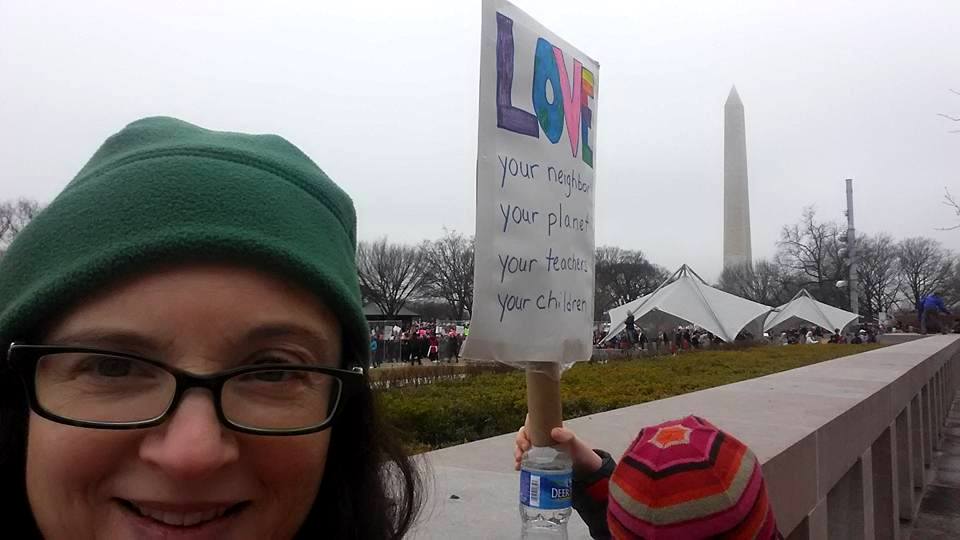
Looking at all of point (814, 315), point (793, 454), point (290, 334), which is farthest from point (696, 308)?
point (290, 334)

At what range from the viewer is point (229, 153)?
1232 millimetres

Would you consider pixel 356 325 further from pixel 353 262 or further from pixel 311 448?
pixel 311 448

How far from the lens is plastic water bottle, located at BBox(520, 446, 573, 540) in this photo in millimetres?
1508

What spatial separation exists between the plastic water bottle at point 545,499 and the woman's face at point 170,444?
560 mm

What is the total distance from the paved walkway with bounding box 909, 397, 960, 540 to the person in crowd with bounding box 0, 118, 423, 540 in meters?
7.78

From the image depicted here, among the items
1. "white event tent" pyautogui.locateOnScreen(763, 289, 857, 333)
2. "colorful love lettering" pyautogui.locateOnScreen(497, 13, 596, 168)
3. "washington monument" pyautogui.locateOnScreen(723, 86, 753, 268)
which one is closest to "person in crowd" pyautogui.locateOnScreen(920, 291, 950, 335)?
"white event tent" pyautogui.locateOnScreen(763, 289, 857, 333)

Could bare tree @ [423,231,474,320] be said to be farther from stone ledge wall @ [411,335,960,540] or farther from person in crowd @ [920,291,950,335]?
stone ledge wall @ [411,335,960,540]

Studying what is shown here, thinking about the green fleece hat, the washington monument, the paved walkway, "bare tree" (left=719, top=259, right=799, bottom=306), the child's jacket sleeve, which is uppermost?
the washington monument

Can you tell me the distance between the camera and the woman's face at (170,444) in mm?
1058

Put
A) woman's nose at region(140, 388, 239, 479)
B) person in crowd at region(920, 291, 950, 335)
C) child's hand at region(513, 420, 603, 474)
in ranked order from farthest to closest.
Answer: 1. person in crowd at region(920, 291, 950, 335)
2. child's hand at region(513, 420, 603, 474)
3. woman's nose at region(140, 388, 239, 479)

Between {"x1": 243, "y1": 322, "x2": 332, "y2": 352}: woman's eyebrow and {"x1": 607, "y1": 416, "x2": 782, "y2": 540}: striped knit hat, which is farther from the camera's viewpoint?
{"x1": 607, "y1": 416, "x2": 782, "y2": 540}: striped knit hat

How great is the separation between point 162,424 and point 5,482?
380 millimetres

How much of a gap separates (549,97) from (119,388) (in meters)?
1.12

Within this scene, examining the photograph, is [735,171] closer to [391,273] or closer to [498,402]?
[391,273]
